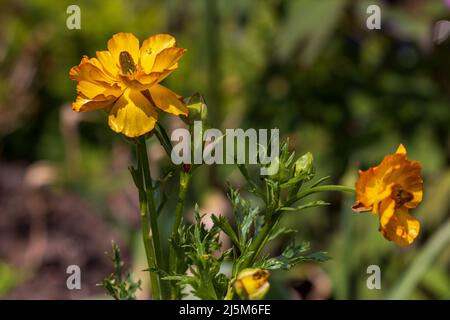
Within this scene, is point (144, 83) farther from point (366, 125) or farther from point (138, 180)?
point (366, 125)

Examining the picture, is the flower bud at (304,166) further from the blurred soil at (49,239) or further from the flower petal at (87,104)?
the blurred soil at (49,239)

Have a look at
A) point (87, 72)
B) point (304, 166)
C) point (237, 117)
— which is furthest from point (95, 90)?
point (237, 117)

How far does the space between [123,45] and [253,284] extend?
214 mm

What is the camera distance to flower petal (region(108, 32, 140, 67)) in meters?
0.56

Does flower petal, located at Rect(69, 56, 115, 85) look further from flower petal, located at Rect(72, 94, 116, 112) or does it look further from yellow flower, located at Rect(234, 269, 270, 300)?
yellow flower, located at Rect(234, 269, 270, 300)

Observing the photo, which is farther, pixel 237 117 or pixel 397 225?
pixel 237 117

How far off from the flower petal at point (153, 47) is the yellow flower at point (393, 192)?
19 cm

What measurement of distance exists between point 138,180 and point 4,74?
1.62 meters

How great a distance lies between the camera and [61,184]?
1707mm

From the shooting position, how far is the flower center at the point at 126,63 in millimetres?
546

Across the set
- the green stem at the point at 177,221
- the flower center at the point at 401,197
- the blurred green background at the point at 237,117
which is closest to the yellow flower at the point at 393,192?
the flower center at the point at 401,197

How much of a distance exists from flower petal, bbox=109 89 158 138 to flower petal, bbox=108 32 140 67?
59mm

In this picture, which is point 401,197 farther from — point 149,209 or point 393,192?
point 149,209

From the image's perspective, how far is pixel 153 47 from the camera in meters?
0.57
